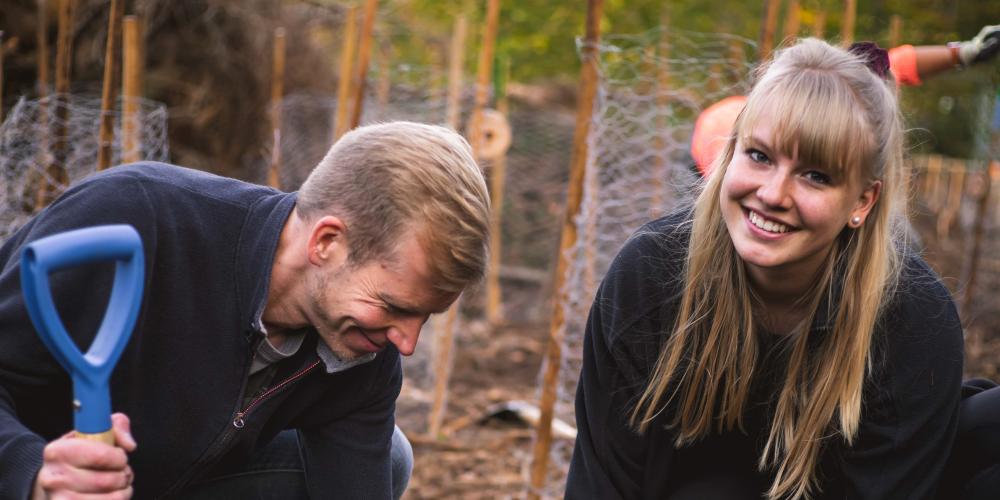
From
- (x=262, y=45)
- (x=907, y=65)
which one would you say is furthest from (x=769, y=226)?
(x=262, y=45)

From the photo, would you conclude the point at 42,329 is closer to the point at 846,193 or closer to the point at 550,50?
the point at 846,193

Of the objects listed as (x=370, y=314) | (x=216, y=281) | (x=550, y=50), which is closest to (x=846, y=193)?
(x=370, y=314)

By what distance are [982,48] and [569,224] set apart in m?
1.28

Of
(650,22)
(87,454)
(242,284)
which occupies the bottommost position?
(87,454)

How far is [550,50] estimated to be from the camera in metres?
7.46

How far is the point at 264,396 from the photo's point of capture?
1.86m

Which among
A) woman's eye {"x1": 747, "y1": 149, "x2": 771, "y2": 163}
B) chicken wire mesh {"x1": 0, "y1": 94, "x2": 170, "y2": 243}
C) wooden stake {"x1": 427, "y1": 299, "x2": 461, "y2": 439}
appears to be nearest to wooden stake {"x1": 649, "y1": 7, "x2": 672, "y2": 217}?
wooden stake {"x1": 427, "y1": 299, "x2": 461, "y2": 439}

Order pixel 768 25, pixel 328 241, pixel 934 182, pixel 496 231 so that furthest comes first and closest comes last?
pixel 934 182, pixel 496 231, pixel 768 25, pixel 328 241

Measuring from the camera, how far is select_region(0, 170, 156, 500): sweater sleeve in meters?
1.54

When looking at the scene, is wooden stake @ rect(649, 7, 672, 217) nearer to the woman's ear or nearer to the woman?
the woman

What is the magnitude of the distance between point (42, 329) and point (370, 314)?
0.55 m

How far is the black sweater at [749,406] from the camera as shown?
6.54 ft

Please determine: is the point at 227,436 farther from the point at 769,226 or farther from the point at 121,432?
the point at 769,226

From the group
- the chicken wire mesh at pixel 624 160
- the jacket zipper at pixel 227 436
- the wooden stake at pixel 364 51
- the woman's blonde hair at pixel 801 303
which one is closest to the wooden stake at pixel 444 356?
the chicken wire mesh at pixel 624 160
